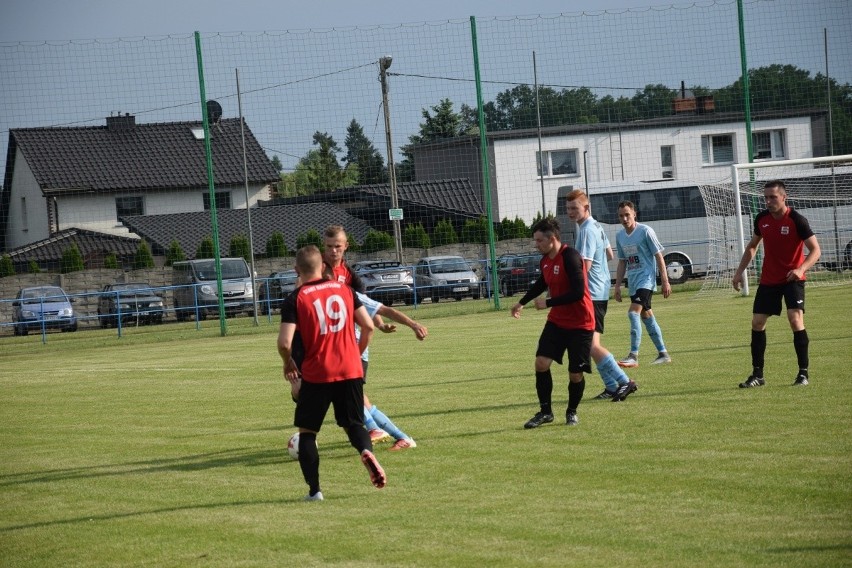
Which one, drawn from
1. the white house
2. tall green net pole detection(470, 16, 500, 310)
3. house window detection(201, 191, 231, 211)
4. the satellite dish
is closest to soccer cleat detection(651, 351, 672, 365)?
tall green net pole detection(470, 16, 500, 310)

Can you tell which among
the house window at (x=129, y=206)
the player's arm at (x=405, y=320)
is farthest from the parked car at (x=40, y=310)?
the player's arm at (x=405, y=320)

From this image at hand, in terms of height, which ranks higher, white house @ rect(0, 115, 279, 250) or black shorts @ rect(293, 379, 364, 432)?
white house @ rect(0, 115, 279, 250)

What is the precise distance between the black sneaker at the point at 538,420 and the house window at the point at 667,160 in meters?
23.0

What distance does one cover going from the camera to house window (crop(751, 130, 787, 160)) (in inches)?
1203

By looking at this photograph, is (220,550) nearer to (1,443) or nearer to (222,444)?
(222,444)

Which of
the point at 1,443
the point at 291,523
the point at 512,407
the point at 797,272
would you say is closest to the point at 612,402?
the point at 512,407

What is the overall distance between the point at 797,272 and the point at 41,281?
33.0 meters

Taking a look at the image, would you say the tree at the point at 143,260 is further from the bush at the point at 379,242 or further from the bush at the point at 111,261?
the bush at the point at 379,242

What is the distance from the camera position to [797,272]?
35.0 ft

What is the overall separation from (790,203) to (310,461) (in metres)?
27.6

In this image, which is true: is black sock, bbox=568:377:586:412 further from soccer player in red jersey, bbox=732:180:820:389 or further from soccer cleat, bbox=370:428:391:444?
soccer player in red jersey, bbox=732:180:820:389

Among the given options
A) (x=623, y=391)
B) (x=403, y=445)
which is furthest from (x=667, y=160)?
(x=403, y=445)

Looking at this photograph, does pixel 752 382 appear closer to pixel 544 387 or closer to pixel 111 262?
pixel 544 387

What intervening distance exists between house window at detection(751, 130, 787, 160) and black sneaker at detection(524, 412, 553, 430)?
22.3 metres
